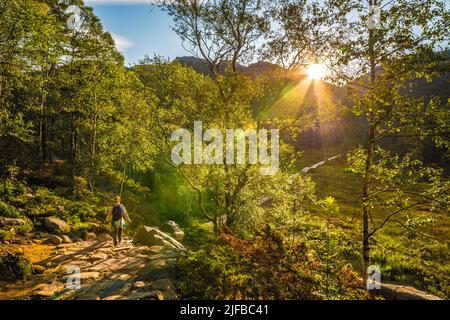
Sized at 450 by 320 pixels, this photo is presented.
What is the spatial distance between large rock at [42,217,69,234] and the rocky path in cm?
240

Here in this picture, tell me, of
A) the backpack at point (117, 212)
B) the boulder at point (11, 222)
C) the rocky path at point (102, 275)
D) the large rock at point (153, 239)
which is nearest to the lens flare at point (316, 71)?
the rocky path at point (102, 275)

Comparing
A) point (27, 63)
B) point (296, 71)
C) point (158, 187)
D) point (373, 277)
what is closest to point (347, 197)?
point (158, 187)

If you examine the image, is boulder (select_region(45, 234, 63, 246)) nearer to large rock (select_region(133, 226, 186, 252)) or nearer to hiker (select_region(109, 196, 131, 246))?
hiker (select_region(109, 196, 131, 246))

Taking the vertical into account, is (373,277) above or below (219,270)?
below

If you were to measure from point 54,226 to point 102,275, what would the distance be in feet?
24.6

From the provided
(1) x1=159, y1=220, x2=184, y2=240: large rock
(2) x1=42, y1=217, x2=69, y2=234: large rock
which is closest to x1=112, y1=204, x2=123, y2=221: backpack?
(2) x1=42, y1=217, x2=69, y2=234: large rock

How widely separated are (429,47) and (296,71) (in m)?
6.82

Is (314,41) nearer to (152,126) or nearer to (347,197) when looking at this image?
(152,126)

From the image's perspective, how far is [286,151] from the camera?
16.1 meters

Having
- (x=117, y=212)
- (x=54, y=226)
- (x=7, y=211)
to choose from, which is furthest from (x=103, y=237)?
(x=7, y=211)

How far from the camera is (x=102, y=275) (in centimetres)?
1045

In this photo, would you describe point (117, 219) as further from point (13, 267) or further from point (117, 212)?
point (13, 267)

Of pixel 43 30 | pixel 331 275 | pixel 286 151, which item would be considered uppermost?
pixel 43 30

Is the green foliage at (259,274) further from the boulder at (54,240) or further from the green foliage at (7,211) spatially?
the green foliage at (7,211)
